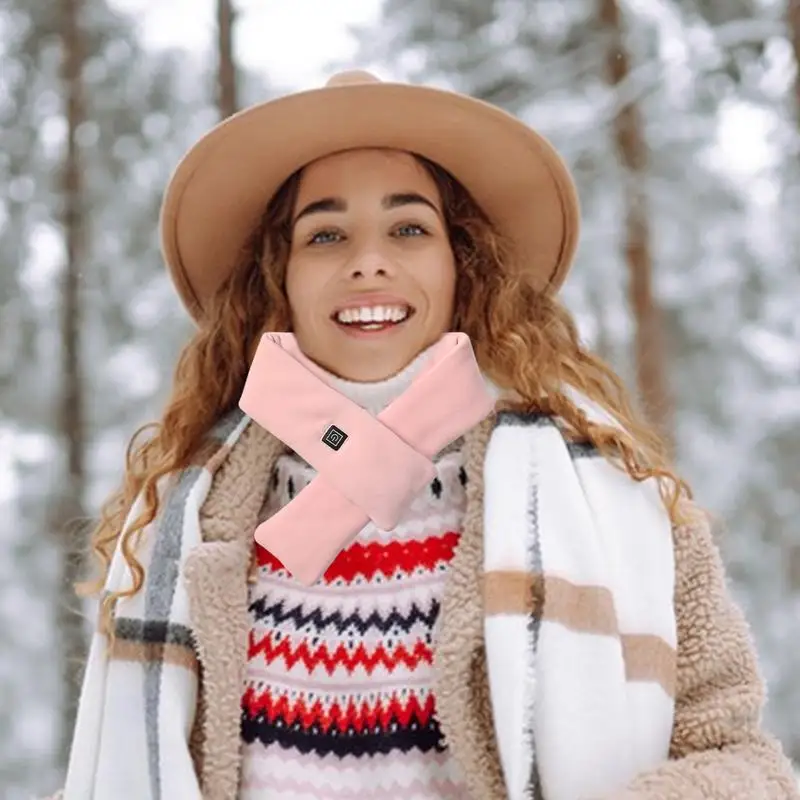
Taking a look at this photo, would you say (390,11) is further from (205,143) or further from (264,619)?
(264,619)

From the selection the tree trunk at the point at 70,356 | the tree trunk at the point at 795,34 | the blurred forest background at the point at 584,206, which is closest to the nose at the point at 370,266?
the blurred forest background at the point at 584,206

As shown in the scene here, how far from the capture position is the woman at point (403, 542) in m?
1.25

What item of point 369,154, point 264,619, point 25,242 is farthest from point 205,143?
point 25,242

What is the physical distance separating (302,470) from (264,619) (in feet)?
0.72

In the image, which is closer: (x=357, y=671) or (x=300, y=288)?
(x=357, y=671)

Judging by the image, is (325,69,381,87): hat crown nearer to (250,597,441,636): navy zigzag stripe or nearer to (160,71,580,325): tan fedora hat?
(160,71,580,325): tan fedora hat

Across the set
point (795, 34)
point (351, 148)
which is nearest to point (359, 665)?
point (351, 148)

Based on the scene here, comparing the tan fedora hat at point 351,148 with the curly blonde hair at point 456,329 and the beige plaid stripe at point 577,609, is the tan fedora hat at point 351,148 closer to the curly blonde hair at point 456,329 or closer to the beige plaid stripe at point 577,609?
the curly blonde hair at point 456,329

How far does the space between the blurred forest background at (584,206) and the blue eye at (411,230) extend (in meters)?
2.79

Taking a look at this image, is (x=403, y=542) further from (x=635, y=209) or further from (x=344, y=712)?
(x=635, y=209)

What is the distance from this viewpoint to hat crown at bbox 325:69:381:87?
5.02ft

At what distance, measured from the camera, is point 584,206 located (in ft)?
16.5

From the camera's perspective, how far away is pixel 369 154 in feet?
5.01

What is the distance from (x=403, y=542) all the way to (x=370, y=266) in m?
0.37
